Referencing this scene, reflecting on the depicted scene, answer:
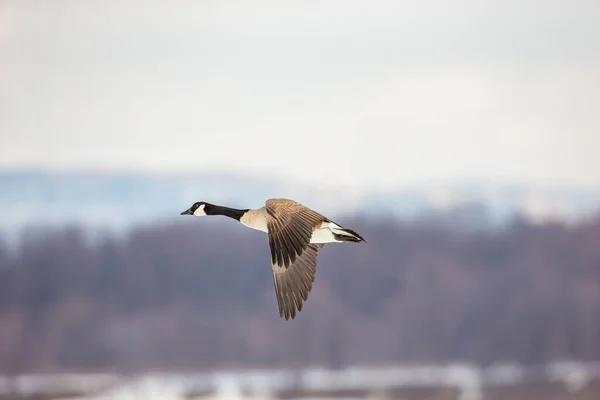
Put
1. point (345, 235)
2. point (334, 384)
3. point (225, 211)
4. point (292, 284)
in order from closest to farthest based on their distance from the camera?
point (292, 284) → point (345, 235) → point (225, 211) → point (334, 384)

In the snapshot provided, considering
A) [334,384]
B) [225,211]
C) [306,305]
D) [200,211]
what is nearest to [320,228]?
[225,211]

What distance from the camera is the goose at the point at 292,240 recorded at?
9680 millimetres

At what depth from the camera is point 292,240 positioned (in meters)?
9.66

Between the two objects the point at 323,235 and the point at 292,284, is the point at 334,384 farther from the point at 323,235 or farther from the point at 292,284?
the point at 292,284

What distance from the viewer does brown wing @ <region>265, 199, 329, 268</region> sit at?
31.6 ft

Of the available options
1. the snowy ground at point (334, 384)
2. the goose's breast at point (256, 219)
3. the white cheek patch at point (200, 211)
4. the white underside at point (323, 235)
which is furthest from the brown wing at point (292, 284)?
the snowy ground at point (334, 384)

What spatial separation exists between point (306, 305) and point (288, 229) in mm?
36474

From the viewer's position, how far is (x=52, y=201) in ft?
178

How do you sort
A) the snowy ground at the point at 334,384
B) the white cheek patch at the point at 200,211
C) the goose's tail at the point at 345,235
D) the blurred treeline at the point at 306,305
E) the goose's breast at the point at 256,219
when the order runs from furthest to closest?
the blurred treeline at the point at 306,305, the snowy ground at the point at 334,384, the white cheek patch at the point at 200,211, the goose's breast at the point at 256,219, the goose's tail at the point at 345,235

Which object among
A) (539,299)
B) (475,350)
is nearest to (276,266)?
(475,350)

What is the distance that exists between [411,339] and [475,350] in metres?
2.75

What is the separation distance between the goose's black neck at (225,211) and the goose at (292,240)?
0.87 ft

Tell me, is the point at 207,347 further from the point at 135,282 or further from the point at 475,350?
the point at 475,350

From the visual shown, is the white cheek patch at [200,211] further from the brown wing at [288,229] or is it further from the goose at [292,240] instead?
the brown wing at [288,229]
